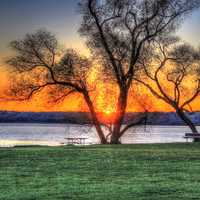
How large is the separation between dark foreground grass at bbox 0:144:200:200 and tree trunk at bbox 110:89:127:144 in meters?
15.6

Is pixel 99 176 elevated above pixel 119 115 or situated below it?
below

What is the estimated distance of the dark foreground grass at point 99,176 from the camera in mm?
15945

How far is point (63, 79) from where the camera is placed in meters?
44.8

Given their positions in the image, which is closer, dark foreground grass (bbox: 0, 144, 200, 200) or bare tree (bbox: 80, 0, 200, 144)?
dark foreground grass (bbox: 0, 144, 200, 200)

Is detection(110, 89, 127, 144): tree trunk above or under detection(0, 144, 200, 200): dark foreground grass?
Result: above

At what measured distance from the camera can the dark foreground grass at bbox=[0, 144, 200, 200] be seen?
15945 millimetres

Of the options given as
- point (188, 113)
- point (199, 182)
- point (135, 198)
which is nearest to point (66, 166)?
point (199, 182)

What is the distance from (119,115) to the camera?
145ft

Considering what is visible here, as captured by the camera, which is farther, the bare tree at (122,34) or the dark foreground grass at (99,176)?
the bare tree at (122,34)

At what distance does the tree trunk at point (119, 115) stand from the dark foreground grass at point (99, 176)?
1556 centimetres

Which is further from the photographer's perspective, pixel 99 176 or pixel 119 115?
pixel 119 115

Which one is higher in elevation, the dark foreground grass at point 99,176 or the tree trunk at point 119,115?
the tree trunk at point 119,115

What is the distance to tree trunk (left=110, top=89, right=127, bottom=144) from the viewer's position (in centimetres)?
4394

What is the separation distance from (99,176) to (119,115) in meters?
24.2
